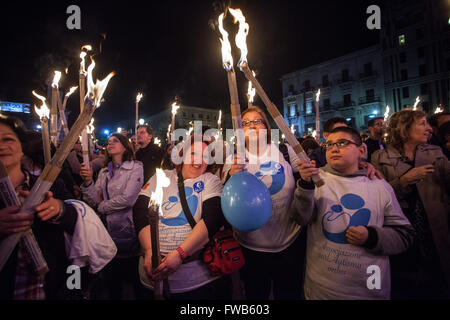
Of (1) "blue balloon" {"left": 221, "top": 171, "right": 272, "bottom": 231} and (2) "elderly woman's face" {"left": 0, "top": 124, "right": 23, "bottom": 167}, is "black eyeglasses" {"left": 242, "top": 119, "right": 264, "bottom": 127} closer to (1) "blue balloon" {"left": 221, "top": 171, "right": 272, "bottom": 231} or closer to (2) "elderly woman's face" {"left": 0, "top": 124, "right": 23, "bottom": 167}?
(1) "blue balloon" {"left": 221, "top": 171, "right": 272, "bottom": 231}

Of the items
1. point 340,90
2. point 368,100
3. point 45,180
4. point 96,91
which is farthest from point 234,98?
point 340,90

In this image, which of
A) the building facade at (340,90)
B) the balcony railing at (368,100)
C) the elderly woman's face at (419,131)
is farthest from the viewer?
the building facade at (340,90)

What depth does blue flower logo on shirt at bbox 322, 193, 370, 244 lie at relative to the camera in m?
2.07

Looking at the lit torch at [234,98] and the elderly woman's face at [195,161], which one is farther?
the elderly woman's face at [195,161]

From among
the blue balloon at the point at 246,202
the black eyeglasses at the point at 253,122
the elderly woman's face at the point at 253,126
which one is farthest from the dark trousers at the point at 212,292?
the black eyeglasses at the point at 253,122

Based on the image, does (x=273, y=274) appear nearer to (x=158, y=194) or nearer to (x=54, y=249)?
(x=158, y=194)

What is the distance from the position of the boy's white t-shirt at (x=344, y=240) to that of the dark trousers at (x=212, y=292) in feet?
2.67

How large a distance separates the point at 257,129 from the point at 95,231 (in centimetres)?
186

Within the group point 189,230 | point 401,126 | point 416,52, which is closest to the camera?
point 189,230

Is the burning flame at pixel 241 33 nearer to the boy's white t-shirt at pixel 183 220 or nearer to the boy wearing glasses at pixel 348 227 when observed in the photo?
the boy wearing glasses at pixel 348 227

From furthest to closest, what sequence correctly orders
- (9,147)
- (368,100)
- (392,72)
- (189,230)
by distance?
(368,100) → (392,72) → (189,230) → (9,147)

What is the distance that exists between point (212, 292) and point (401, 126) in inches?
127

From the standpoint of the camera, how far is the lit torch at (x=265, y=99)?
1724 mm

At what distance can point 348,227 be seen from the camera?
2070 millimetres
